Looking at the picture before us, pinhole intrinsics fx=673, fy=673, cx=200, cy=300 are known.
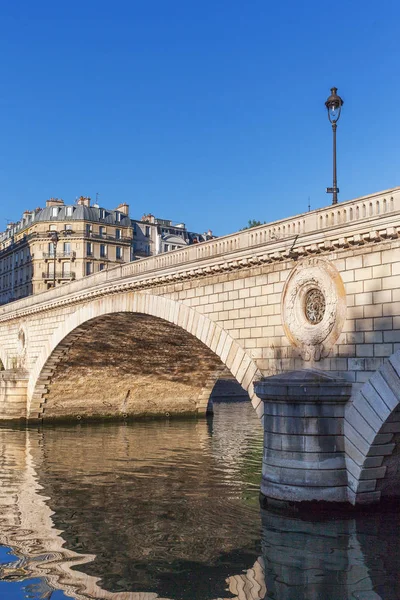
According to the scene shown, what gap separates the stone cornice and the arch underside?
6.22 ft

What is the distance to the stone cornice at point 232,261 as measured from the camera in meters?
14.8

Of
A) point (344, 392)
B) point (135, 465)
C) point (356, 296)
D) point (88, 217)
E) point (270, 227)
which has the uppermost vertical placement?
point (88, 217)

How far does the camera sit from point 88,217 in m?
70.4

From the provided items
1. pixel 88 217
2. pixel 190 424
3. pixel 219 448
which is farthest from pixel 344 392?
pixel 88 217

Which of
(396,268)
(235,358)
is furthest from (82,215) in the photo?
(396,268)

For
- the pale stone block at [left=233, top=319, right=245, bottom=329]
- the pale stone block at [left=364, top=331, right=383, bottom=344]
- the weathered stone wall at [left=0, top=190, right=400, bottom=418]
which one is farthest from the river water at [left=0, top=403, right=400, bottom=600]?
the pale stone block at [left=233, top=319, right=245, bottom=329]

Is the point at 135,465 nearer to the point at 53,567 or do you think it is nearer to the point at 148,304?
the point at 148,304

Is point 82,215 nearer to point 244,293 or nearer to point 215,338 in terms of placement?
point 215,338

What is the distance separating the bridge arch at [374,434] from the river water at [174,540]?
0.69 meters

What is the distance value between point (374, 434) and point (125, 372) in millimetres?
25770

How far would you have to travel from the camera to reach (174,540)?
13891 millimetres

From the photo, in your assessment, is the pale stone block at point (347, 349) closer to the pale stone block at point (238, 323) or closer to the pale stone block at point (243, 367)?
the pale stone block at point (243, 367)

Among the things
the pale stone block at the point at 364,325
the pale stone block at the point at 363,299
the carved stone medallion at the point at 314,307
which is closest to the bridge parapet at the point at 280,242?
the carved stone medallion at the point at 314,307

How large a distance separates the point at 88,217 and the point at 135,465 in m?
49.4
